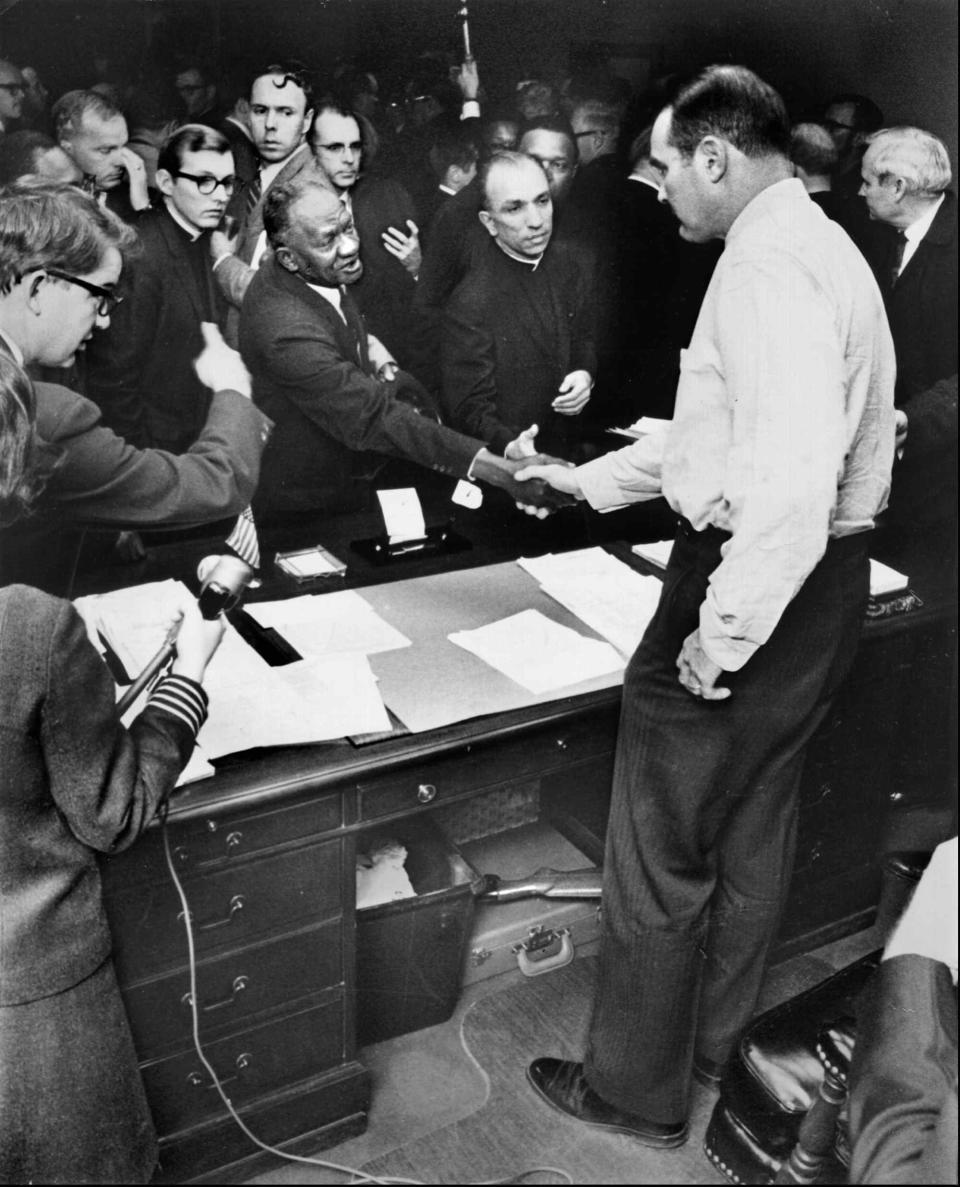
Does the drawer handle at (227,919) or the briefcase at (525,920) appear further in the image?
the briefcase at (525,920)

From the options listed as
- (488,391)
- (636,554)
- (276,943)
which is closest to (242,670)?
(276,943)

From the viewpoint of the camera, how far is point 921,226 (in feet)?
7.80

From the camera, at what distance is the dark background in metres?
1.75

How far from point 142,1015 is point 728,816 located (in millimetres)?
1082

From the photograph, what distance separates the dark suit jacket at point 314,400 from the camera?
2088 millimetres

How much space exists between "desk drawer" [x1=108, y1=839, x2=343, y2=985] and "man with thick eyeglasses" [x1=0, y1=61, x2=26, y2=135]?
1226 mm

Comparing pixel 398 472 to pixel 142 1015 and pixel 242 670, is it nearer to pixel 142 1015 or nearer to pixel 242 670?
pixel 242 670

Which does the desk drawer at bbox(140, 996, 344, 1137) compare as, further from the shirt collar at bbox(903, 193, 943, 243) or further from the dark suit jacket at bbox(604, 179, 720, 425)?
the shirt collar at bbox(903, 193, 943, 243)

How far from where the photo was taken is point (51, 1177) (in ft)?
5.41

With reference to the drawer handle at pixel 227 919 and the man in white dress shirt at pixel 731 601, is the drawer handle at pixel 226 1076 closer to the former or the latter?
the drawer handle at pixel 227 919

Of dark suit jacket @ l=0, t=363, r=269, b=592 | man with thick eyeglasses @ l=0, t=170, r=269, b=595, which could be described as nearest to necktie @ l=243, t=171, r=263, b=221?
man with thick eyeglasses @ l=0, t=170, r=269, b=595

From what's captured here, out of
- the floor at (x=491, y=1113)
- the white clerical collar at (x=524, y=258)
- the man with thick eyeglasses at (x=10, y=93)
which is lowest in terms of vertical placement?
the floor at (x=491, y=1113)

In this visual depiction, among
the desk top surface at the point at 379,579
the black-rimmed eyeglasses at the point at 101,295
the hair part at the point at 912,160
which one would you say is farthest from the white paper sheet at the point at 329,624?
the hair part at the point at 912,160

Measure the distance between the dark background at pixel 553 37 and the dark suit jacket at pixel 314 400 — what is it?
1.33 ft
